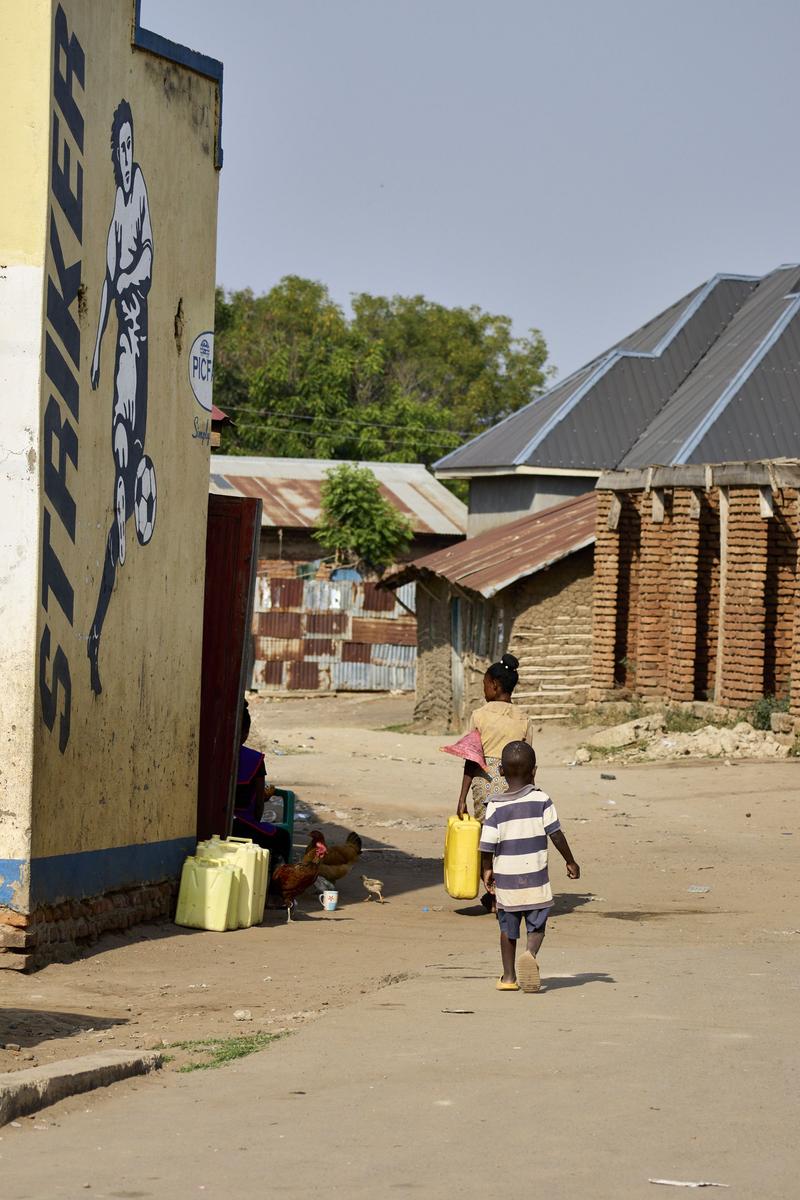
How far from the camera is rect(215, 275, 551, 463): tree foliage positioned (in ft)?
181

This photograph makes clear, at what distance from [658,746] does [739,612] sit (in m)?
2.00

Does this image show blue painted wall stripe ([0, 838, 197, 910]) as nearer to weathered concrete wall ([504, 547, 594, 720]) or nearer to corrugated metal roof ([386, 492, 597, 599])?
corrugated metal roof ([386, 492, 597, 599])

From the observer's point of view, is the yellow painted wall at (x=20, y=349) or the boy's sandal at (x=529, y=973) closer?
the boy's sandal at (x=529, y=973)

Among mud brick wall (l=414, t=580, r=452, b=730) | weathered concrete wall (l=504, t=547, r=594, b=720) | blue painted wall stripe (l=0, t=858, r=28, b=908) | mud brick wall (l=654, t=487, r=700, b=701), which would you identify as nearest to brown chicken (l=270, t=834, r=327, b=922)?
blue painted wall stripe (l=0, t=858, r=28, b=908)

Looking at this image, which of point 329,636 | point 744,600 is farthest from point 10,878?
point 329,636

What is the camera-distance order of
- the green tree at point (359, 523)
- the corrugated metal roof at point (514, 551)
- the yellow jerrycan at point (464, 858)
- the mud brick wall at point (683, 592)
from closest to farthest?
the yellow jerrycan at point (464, 858) < the mud brick wall at point (683, 592) < the corrugated metal roof at point (514, 551) < the green tree at point (359, 523)

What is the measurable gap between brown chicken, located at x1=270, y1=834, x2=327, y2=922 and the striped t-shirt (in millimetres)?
2978

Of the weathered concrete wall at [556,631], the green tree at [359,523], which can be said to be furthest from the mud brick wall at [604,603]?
the green tree at [359,523]

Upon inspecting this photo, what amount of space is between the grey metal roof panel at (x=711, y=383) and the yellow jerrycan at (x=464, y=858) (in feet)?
58.1

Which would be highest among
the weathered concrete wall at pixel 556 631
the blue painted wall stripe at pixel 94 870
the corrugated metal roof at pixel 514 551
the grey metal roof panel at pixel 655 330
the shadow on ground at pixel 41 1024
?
the grey metal roof panel at pixel 655 330

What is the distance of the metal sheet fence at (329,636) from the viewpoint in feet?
130

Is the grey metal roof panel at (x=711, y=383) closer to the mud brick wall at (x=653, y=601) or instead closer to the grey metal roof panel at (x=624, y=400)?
the grey metal roof panel at (x=624, y=400)

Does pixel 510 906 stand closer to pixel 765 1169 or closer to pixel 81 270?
pixel 765 1169

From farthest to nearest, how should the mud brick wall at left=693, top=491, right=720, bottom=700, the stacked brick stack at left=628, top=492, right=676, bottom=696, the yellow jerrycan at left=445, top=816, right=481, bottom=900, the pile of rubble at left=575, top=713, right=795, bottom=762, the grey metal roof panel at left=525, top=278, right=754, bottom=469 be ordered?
the grey metal roof panel at left=525, top=278, right=754, bottom=469 < the stacked brick stack at left=628, top=492, right=676, bottom=696 < the mud brick wall at left=693, top=491, right=720, bottom=700 < the pile of rubble at left=575, top=713, right=795, bottom=762 < the yellow jerrycan at left=445, top=816, right=481, bottom=900
